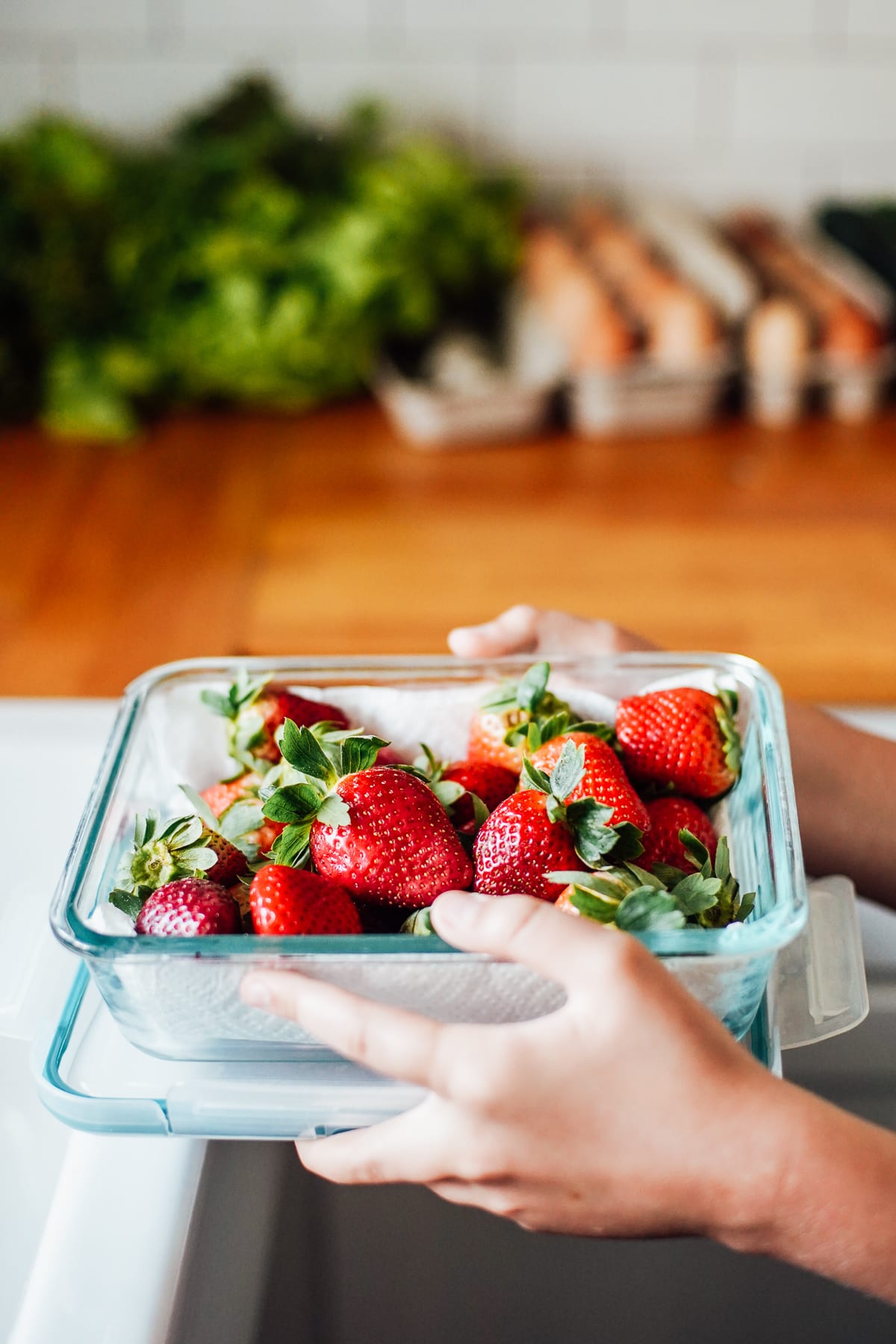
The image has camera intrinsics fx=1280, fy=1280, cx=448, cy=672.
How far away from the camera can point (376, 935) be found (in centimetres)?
49

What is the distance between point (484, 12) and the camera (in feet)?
5.70

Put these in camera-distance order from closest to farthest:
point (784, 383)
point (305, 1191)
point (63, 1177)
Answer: point (63, 1177) → point (305, 1191) → point (784, 383)

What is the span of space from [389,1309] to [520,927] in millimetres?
415

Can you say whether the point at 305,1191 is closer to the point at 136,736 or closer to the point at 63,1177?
the point at 63,1177

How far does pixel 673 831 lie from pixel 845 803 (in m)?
0.26

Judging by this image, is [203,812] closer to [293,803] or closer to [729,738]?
[293,803]

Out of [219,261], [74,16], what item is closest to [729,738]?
[219,261]

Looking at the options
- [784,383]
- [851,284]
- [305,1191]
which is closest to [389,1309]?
[305,1191]

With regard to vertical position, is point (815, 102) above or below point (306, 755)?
above

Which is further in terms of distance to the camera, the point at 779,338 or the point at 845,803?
the point at 779,338

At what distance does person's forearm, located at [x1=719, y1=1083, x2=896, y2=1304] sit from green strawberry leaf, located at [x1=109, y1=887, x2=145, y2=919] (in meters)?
0.27

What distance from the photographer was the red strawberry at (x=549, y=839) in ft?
1.74

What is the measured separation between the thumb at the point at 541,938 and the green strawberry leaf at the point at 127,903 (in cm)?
15

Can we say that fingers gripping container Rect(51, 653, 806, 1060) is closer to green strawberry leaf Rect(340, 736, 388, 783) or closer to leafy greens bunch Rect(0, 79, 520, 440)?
green strawberry leaf Rect(340, 736, 388, 783)
